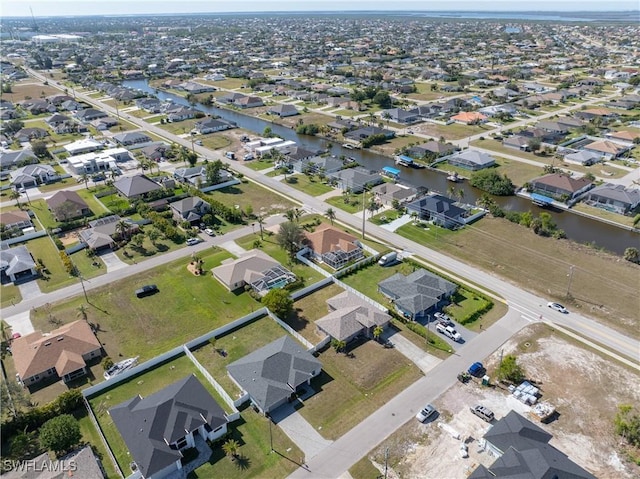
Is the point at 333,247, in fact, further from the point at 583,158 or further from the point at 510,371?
the point at 583,158

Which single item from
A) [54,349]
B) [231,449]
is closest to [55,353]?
[54,349]

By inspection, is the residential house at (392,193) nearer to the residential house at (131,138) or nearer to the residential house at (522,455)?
the residential house at (522,455)

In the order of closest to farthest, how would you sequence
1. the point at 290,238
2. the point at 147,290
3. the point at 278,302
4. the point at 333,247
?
1. the point at 278,302
2. the point at 147,290
3. the point at 290,238
4. the point at 333,247

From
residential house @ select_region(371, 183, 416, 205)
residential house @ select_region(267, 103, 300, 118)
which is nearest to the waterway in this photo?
residential house @ select_region(267, 103, 300, 118)

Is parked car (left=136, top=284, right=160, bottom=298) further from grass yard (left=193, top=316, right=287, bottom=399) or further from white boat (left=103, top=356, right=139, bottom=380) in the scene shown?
grass yard (left=193, top=316, right=287, bottom=399)

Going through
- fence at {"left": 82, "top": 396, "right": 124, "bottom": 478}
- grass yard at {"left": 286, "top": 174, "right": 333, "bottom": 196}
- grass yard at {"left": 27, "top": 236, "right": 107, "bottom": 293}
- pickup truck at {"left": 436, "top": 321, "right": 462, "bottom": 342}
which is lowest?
grass yard at {"left": 27, "top": 236, "right": 107, "bottom": 293}

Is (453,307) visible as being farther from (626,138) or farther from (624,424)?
(626,138)

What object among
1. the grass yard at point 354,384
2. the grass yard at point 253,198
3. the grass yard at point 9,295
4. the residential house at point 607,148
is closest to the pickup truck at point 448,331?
the grass yard at point 354,384

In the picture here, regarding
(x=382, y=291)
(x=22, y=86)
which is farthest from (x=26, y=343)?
(x=22, y=86)
